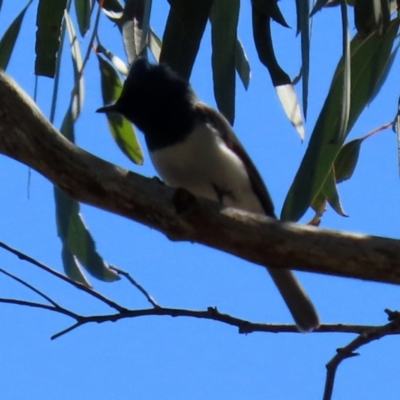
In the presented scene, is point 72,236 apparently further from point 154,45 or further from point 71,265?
point 154,45

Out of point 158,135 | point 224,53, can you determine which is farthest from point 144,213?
point 158,135

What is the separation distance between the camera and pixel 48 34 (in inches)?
94.2

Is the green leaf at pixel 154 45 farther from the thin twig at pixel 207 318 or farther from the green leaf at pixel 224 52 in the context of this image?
the thin twig at pixel 207 318

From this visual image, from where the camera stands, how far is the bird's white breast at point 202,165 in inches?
108

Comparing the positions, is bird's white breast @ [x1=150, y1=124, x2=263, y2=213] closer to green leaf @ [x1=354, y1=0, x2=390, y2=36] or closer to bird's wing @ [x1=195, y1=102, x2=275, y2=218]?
bird's wing @ [x1=195, y1=102, x2=275, y2=218]

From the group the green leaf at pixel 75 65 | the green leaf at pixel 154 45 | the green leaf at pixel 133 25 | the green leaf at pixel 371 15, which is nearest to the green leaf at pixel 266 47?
the green leaf at pixel 371 15

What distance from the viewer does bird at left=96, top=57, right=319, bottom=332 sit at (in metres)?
2.74

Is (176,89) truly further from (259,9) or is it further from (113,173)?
(113,173)

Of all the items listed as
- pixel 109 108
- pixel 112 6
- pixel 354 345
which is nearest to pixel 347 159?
pixel 109 108

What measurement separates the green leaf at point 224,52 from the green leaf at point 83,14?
0.47 m

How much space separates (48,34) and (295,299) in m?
1.08

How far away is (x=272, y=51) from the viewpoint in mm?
2342

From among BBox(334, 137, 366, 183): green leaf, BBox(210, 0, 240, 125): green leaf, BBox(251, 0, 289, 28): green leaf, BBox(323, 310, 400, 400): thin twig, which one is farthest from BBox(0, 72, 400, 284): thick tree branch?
BBox(334, 137, 366, 183): green leaf

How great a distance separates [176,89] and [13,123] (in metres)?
1.06
